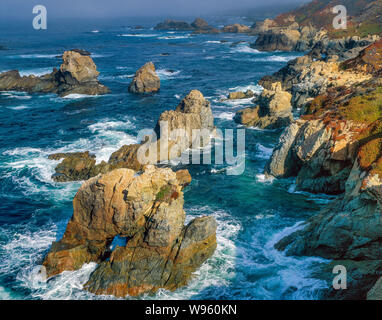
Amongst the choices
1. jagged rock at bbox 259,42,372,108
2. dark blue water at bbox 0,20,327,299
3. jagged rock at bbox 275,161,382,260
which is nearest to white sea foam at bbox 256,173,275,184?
dark blue water at bbox 0,20,327,299

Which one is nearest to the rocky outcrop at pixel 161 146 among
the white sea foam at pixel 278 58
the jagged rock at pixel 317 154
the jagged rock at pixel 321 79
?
the jagged rock at pixel 317 154

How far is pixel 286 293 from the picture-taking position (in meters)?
22.0

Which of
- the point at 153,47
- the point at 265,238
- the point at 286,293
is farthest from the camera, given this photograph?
the point at 153,47

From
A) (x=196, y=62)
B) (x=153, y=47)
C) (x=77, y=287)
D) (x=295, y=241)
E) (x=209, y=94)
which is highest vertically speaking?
(x=153, y=47)

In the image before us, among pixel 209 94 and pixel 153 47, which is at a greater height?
pixel 153 47

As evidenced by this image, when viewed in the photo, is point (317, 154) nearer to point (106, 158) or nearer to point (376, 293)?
point (376, 293)

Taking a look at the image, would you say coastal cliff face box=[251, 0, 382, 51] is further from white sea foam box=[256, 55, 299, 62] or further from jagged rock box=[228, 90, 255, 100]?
jagged rock box=[228, 90, 255, 100]

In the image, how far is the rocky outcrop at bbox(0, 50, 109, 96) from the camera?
74.0m

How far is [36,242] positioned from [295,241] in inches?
803

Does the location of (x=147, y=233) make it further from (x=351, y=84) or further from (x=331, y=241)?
(x=351, y=84)

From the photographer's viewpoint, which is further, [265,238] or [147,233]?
[265,238]

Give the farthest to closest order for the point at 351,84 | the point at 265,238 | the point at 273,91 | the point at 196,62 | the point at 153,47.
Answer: the point at 153,47 < the point at 196,62 < the point at 273,91 < the point at 351,84 < the point at 265,238

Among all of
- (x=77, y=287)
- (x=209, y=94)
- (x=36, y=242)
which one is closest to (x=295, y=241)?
(x=77, y=287)
